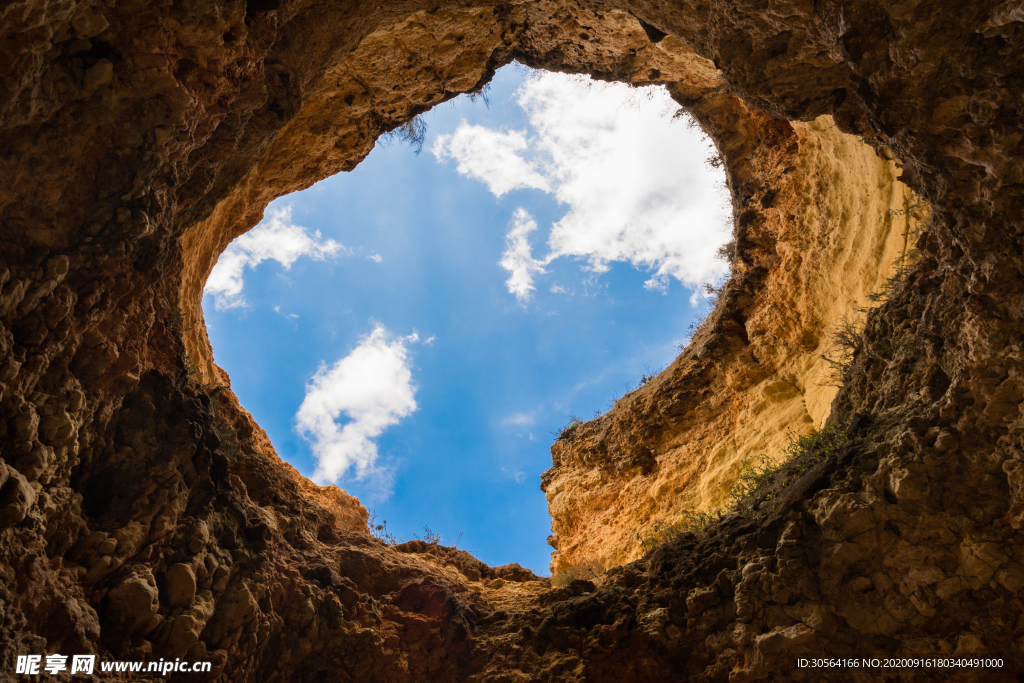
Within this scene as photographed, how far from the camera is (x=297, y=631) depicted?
5.50 metres

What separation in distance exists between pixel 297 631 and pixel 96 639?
6.37 feet

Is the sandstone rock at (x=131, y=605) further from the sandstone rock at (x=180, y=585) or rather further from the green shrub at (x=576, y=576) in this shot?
the green shrub at (x=576, y=576)

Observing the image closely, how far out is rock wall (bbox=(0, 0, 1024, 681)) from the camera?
13.0 feet

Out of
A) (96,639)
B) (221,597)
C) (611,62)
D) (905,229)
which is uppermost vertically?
(611,62)

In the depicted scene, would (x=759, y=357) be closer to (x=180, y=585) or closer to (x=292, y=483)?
(x=292, y=483)

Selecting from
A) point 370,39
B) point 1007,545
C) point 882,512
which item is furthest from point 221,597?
point 370,39

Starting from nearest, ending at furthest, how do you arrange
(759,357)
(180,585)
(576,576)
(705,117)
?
(180,585), (576,576), (759,357), (705,117)

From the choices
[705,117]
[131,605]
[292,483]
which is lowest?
[131,605]

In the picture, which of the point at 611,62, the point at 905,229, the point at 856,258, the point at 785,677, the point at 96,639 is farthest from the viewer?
the point at 611,62

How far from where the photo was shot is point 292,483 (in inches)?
282

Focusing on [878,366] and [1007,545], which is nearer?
[1007,545]

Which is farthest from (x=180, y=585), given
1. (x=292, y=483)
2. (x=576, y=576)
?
(x=576, y=576)

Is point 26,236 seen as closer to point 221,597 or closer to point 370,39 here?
point 221,597

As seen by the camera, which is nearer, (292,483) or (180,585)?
(180,585)
